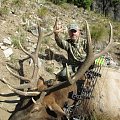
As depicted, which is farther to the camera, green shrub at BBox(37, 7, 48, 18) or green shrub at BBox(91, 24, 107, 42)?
green shrub at BBox(37, 7, 48, 18)

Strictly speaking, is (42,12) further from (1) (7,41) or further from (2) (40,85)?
(2) (40,85)

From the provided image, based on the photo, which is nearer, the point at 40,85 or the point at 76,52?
the point at 40,85

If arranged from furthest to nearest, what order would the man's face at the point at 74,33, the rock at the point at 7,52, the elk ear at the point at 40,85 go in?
the rock at the point at 7,52 < the man's face at the point at 74,33 < the elk ear at the point at 40,85

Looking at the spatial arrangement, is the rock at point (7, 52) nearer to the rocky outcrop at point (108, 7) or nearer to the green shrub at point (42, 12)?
the green shrub at point (42, 12)

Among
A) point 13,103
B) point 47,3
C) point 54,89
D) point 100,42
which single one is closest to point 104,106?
point 54,89

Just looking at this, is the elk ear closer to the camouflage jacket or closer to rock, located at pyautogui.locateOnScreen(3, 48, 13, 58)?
the camouflage jacket

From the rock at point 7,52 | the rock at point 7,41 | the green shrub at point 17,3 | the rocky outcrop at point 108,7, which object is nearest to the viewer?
the rock at point 7,52

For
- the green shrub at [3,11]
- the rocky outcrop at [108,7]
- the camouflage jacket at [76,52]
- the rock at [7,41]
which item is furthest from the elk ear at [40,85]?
the rocky outcrop at [108,7]

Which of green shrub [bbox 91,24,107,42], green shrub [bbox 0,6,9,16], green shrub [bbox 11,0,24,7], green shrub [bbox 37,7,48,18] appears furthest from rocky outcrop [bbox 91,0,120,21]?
green shrub [bbox 0,6,9,16]

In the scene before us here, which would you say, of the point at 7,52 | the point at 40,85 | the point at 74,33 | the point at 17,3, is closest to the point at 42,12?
the point at 17,3

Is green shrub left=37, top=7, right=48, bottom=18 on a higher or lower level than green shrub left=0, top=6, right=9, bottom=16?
lower

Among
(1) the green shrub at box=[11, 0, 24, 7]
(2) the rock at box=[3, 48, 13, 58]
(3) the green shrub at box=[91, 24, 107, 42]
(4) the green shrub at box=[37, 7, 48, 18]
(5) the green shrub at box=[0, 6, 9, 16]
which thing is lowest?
(2) the rock at box=[3, 48, 13, 58]

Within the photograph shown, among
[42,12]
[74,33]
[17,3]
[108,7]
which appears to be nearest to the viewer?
[74,33]

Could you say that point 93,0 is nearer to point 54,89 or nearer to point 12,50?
point 12,50
